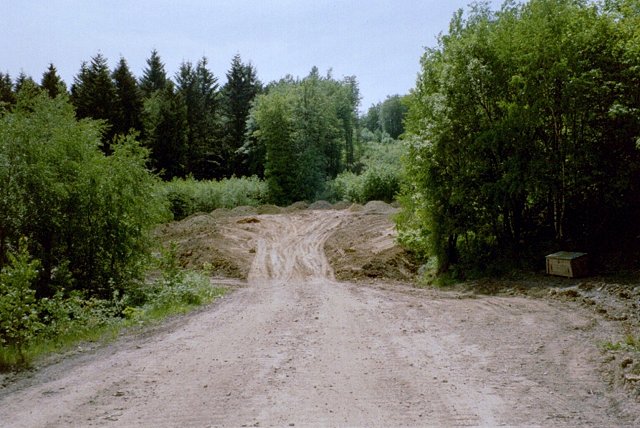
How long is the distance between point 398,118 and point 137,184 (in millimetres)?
104989

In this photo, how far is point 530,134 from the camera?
1276cm

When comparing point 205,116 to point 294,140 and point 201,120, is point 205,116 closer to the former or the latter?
point 201,120

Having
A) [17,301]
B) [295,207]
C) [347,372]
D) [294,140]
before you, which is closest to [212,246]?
[17,301]

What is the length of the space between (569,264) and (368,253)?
7912 mm

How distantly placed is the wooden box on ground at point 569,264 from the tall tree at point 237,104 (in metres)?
43.9

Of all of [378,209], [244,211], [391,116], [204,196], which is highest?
[391,116]

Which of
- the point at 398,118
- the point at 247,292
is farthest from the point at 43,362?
the point at 398,118

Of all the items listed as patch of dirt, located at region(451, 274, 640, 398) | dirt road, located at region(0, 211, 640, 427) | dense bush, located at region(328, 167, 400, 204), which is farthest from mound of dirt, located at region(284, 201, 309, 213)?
dirt road, located at region(0, 211, 640, 427)

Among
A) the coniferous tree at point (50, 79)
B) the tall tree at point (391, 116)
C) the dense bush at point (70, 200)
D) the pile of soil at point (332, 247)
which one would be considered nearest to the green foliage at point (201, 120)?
the coniferous tree at point (50, 79)

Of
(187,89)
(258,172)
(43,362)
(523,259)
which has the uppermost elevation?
(187,89)

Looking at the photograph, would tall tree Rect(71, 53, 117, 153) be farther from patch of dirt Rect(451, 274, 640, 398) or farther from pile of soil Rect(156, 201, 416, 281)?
patch of dirt Rect(451, 274, 640, 398)

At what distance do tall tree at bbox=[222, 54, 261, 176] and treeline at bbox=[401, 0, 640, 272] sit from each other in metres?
40.6

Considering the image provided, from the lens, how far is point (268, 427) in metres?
4.93

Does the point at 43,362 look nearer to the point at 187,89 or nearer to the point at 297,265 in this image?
the point at 297,265
